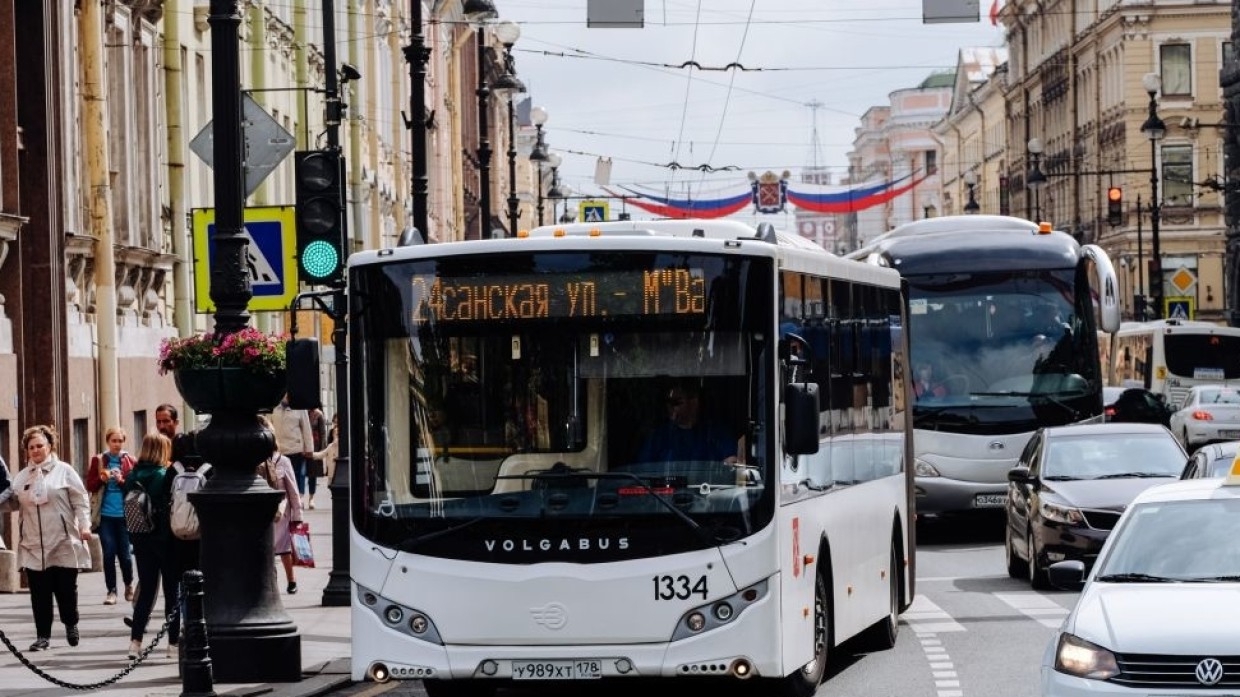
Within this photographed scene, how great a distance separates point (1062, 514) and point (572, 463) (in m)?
9.63

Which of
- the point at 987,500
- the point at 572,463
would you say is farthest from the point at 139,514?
the point at 987,500

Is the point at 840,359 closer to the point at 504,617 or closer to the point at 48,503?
the point at 504,617

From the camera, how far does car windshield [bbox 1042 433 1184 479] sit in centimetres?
2333

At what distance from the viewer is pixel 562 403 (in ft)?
44.0

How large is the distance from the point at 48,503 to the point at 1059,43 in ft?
324

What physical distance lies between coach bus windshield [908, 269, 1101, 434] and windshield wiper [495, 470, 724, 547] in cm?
1683

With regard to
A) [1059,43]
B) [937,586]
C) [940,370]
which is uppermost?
[1059,43]

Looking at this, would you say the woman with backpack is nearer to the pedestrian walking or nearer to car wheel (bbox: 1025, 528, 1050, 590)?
car wheel (bbox: 1025, 528, 1050, 590)

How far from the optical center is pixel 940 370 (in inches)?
1176

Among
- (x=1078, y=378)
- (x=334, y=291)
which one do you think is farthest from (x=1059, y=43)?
(x=334, y=291)

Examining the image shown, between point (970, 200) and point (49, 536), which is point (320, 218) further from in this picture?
point (970, 200)

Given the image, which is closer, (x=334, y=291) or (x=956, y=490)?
(x=334, y=291)

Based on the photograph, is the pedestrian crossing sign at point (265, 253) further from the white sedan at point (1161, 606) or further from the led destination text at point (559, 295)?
the white sedan at point (1161, 606)

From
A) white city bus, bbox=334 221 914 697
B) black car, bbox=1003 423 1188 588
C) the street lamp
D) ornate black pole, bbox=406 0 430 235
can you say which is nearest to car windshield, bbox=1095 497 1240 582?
white city bus, bbox=334 221 914 697
